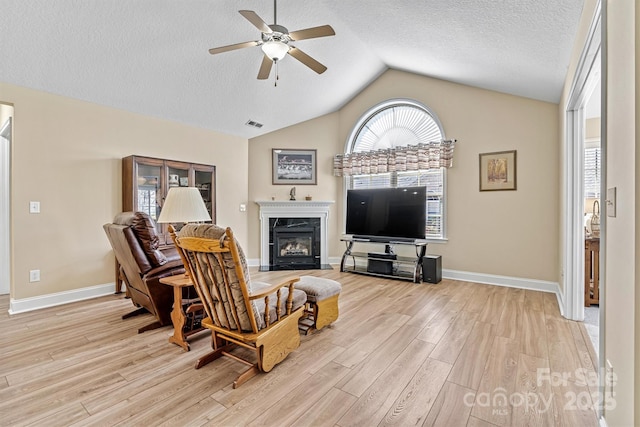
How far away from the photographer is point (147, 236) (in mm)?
2549

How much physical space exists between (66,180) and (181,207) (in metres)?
2.09

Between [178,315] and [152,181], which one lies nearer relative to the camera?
[178,315]

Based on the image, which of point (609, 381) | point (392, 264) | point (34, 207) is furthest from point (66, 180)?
point (609, 381)

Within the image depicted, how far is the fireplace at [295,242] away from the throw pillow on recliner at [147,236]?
2.89 metres

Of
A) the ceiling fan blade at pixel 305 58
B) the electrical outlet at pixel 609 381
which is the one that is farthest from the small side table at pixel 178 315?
the electrical outlet at pixel 609 381

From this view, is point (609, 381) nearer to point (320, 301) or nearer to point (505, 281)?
point (320, 301)

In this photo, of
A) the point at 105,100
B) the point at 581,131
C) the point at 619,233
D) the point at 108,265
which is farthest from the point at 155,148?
the point at 581,131

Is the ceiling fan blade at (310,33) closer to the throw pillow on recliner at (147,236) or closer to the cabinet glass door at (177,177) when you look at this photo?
the throw pillow on recliner at (147,236)

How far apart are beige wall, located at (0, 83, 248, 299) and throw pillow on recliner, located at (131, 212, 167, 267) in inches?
65.3

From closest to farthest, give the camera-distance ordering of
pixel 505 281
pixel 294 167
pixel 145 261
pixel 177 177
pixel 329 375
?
pixel 329 375
pixel 145 261
pixel 505 281
pixel 177 177
pixel 294 167

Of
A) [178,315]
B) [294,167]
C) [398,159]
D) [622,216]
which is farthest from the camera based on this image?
[294,167]

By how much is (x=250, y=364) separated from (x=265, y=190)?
13.2 ft

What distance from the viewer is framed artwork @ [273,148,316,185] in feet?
18.7

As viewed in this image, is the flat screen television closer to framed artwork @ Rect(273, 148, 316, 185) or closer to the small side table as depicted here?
framed artwork @ Rect(273, 148, 316, 185)
